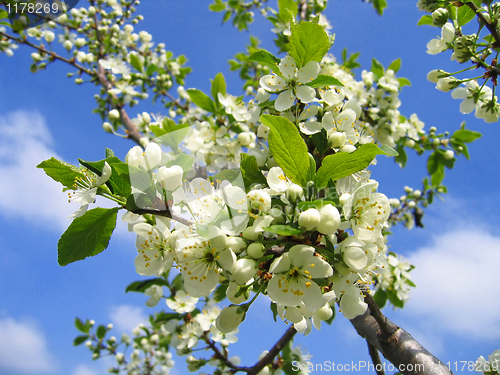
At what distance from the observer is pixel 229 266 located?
1172mm

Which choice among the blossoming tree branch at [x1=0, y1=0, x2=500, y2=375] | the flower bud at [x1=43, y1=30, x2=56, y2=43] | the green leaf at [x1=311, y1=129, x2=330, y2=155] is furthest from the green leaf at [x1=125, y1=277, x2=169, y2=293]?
the flower bud at [x1=43, y1=30, x2=56, y2=43]

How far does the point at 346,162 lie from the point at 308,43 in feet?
2.11

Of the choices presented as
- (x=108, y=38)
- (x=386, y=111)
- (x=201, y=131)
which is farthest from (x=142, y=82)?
(x=386, y=111)

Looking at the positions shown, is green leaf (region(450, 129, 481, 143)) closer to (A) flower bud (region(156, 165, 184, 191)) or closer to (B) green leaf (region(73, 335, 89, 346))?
(A) flower bud (region(156, 165, 184, 191))

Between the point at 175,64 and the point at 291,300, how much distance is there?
4512 millimetres

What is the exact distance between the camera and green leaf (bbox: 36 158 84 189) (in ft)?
4.25

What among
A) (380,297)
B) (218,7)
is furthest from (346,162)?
(218,7)

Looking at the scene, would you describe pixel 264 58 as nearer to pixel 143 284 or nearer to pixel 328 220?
pixel 328 220

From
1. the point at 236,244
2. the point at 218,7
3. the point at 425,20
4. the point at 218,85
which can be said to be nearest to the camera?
the point at 236,244

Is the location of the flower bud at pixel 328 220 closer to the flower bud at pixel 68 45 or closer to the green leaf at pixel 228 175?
the green leaf at pixel 228 175

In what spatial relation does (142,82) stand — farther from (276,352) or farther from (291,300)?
(291,300)

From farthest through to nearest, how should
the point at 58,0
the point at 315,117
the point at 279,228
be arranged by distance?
the point at 58,0 < the point at 315,117 < the point at 279,228

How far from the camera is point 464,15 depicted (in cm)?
211

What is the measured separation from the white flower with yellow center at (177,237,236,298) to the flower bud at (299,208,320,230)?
0.28 m
